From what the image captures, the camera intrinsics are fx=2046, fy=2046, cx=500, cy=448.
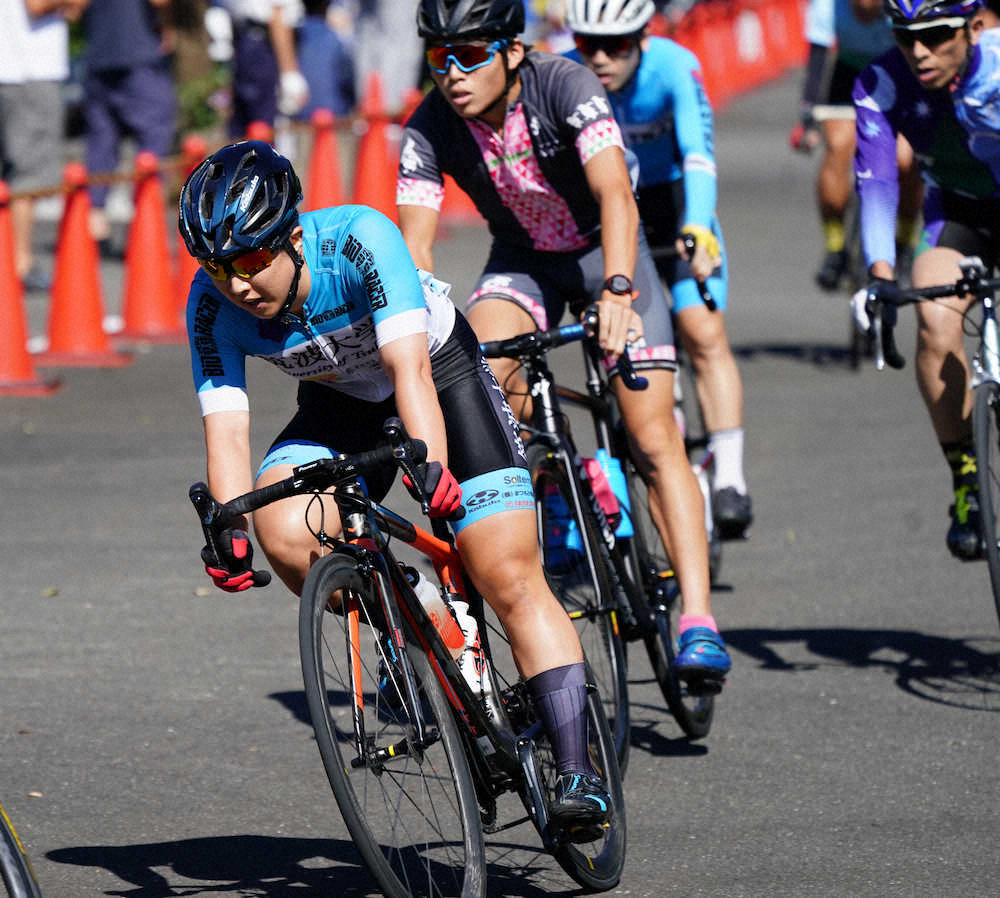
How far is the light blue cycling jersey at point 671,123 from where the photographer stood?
23.8 ft

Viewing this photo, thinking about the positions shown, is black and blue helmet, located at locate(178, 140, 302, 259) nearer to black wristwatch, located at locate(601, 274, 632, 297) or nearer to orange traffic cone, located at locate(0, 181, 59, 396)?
black wristwatch, located at locate(601, 274, 632, 297)

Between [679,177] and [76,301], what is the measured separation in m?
5.69

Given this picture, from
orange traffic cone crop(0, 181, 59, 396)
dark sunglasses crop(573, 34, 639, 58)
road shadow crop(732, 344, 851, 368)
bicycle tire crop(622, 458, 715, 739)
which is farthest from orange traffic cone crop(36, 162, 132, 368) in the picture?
bicycle tire crop(622, 458, 715, 739)

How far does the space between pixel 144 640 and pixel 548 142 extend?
2.41 metres

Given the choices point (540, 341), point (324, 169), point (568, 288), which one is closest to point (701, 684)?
point (540, 341)

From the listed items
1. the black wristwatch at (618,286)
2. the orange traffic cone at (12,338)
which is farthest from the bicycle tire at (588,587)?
the orange traffic cone at (12,338)

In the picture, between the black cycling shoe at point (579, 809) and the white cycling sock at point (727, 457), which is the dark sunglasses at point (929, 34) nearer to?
the white cycling sock at point (727, 457)

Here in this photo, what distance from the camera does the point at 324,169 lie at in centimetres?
1694

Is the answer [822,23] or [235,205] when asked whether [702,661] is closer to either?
[235,205]

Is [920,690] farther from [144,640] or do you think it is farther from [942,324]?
[144,640]

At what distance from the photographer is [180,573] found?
8266mm

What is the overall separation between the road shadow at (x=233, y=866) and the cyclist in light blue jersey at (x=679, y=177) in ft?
8.53

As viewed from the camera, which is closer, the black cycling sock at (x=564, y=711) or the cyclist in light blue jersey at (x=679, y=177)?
the black cycling sock at (x=564, y=711)

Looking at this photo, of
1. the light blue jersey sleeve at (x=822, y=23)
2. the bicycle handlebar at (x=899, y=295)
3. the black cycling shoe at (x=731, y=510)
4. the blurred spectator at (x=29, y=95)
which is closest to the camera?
the bicycle handlebar at (x=899, y=295)
